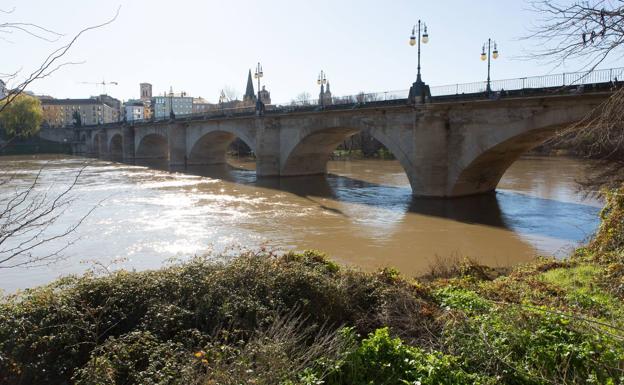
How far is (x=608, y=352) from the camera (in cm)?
466

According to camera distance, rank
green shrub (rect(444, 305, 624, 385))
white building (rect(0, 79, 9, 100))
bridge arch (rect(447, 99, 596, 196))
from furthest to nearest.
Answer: bridge arch (rect(447, 99, 596, 196)) → green shrub (rect(444, 305, 624, 385)) → white building (rect(0, 79, 9, 100))

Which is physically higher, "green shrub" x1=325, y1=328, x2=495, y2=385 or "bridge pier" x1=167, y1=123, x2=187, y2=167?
"bridge pier" x1=167, y1=123, x2=187, y2=167

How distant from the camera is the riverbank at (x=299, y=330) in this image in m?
4.79

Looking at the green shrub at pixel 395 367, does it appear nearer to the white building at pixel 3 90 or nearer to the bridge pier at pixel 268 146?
the white building at pixel 3 90

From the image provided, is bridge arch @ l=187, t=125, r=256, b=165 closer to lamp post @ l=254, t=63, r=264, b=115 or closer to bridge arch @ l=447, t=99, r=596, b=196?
lamp post @ l=254, t=63, r=264, b=115

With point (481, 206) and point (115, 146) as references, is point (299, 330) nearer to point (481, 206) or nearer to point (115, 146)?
point (481, 206)

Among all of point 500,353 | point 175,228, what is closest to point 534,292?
point 500,353

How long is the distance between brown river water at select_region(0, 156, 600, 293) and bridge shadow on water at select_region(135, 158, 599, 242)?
5 centimetres

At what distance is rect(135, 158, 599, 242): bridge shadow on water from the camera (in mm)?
19469

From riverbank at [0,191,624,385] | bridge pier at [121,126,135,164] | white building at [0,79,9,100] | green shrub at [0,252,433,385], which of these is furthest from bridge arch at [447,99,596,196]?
bridge pier at [121,126,135,164]

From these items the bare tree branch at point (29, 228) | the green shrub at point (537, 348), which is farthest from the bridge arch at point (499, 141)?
the bare tree branch at point (29, 228)

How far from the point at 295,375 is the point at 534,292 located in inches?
161

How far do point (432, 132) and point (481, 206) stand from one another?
13.8ft

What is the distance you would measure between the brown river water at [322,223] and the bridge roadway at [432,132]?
1.36 meters
